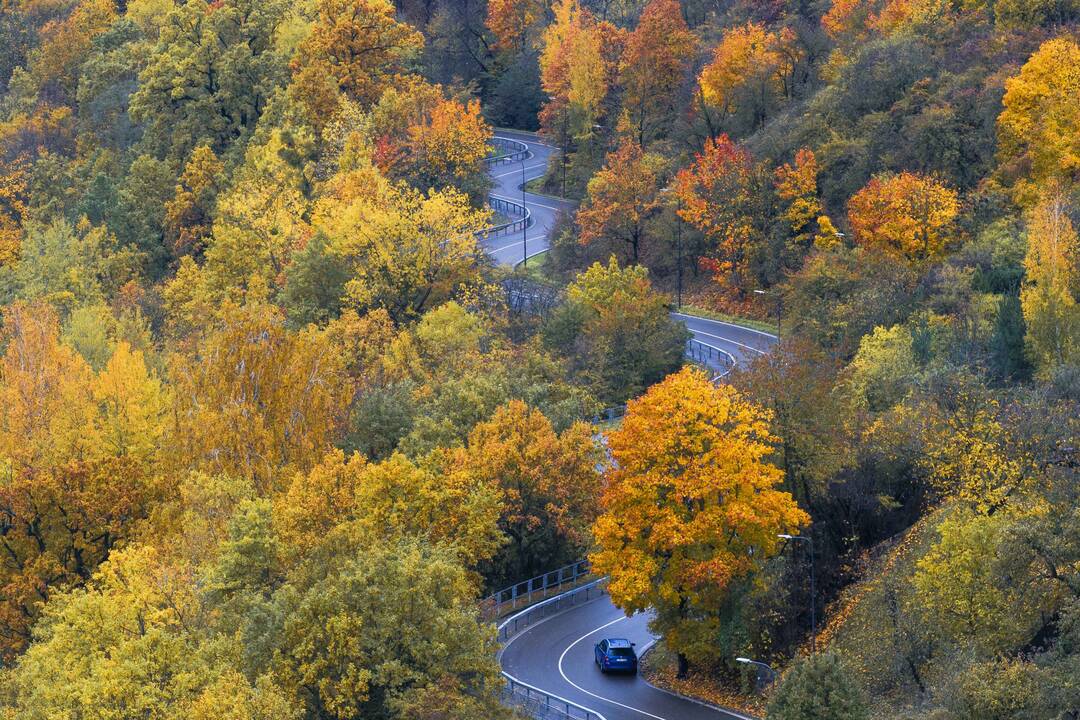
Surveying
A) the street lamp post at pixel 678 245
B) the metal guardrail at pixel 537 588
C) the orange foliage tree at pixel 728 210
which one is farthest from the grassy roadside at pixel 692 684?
the street lamp post at pixel 678 245

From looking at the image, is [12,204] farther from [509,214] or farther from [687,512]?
[687,512]

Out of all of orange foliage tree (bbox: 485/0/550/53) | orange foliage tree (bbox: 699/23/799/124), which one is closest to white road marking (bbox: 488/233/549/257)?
orange foliage tree (bbox: 699/23/799/124)

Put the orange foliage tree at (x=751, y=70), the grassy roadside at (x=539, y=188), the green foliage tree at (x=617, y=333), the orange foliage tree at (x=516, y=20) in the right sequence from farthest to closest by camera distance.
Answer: the orange foliage tree at (x=516, y=20), the grassy roadside at (x=539, y=188), the orange foliage tree at (x=751, y=70), the green foliage tree at (x=617, y=333)

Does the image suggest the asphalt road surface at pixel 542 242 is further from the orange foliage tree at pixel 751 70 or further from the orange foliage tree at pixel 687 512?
the orange foliage tree at pixel 687 512

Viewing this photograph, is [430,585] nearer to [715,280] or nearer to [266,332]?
[266,332]

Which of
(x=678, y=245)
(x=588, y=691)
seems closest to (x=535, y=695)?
(x=588, y=691)

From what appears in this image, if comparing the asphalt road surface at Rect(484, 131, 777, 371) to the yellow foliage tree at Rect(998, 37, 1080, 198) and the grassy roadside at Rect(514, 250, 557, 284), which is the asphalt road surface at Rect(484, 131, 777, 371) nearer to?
the grassy roadside at Rect(514, 250, 557, 284)
